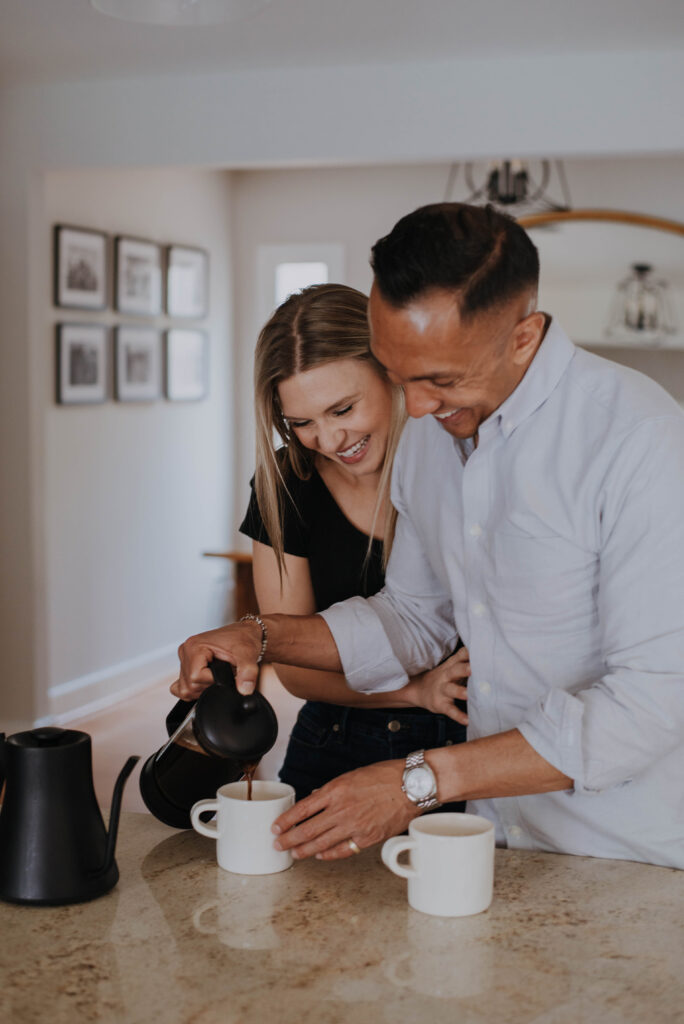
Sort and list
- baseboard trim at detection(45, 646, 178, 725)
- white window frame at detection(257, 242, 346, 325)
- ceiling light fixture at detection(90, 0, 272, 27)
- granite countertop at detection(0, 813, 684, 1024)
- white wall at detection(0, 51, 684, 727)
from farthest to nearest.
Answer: white window frame at detection(257, 242, 346, 325) < baseboard trim at detection(45, 646, 178, 725) < white wall at detection(0, 51, 684, 727) < ceiling light fixture at detection(90, 0, 272, 27) < granite countertop at detection(0, 813, 684, 1024)

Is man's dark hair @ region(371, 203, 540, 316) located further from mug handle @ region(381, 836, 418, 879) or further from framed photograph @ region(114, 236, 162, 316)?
framed photograph @ region(114, 236, 162, 316)

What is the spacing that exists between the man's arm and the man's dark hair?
502mm

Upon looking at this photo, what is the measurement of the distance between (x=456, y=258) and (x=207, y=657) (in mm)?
602

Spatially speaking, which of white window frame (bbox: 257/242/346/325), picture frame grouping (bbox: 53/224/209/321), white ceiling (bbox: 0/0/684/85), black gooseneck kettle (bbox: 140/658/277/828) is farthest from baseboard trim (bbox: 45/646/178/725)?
black gooseneck kettle (bbox: 140/658/277/828)

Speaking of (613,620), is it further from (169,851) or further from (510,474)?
(169,851)

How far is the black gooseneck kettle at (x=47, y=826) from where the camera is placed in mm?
1251

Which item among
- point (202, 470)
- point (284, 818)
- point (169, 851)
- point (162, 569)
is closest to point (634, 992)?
point (284, 818)

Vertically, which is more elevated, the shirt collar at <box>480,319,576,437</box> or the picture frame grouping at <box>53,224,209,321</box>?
the picture frame grouping at <box>53,224,209,321</box>

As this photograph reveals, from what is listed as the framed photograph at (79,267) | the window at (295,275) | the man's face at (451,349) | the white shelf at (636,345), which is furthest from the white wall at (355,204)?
the man's face at (451,349)

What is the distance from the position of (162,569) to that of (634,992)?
17.4 feet

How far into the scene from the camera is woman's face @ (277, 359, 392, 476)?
1.80 meters

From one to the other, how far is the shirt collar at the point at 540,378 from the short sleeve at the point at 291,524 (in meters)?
0.60

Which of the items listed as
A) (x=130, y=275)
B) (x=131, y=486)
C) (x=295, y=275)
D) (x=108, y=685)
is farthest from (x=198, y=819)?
(x=295, y=275)

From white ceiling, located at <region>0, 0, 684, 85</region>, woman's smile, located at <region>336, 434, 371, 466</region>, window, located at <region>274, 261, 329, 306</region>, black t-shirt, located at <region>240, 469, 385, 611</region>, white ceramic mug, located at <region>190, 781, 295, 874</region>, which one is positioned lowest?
white ceramic mug, located at <region>190, 781, 295, 874</region>
